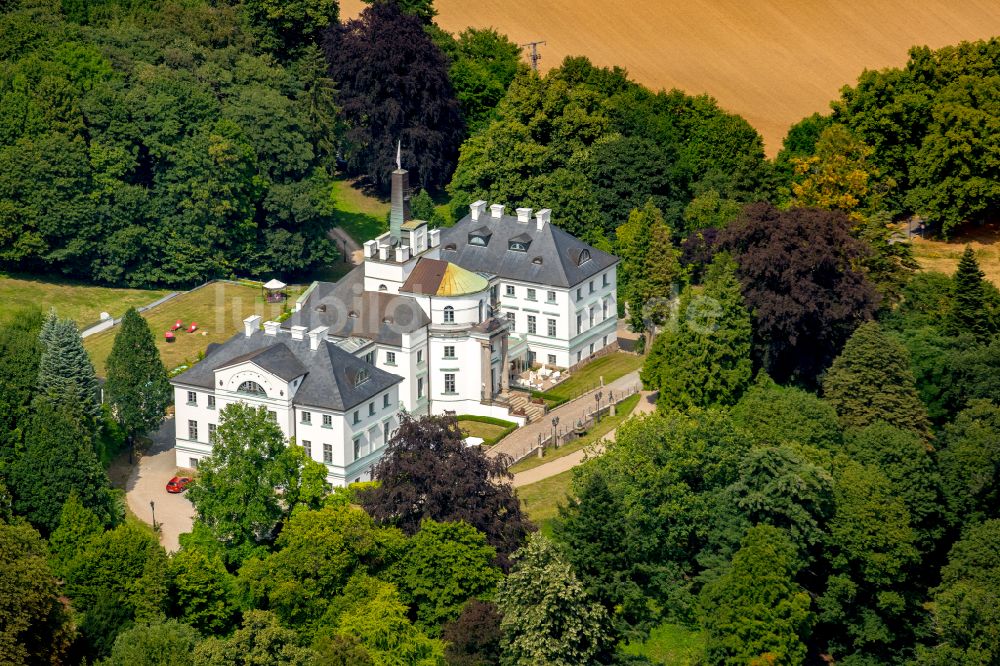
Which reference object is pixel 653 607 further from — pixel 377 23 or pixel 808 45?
pixel 808 45

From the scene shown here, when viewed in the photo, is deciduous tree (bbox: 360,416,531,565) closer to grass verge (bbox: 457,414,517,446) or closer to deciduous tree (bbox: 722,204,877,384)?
grass verge (bbox: 457,414,517,446)

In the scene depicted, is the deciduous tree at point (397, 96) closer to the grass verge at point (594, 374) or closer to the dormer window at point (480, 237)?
the dormer window at point (480, 237)

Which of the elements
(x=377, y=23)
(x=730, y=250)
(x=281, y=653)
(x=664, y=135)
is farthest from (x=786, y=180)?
(x=281, y=653)

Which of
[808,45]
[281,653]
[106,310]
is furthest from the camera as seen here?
[808,45]

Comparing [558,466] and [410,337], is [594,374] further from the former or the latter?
[410,337]

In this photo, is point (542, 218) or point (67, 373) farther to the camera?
point (542, 218)

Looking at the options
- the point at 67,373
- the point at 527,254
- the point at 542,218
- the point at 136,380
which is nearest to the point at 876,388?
the point at 527,254

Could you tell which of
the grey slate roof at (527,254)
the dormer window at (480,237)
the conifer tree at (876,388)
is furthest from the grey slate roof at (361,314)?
the conifer tree at (876,388)
